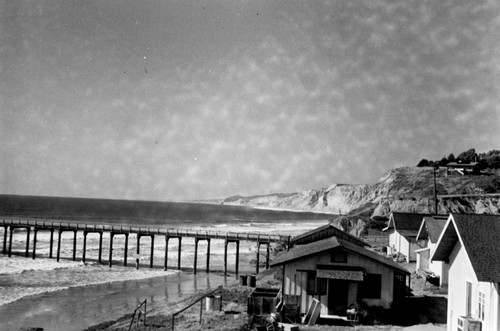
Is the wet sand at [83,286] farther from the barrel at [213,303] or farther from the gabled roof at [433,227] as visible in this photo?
the gabled roof at [433,227]

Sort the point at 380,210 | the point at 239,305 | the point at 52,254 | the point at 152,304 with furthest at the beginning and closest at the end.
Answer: the point at 380,210
the point at 52,254
the point at 152,304
the point at 239,305

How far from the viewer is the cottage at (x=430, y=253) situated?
32344 millimetres

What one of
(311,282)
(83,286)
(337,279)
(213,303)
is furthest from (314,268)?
(83,286)

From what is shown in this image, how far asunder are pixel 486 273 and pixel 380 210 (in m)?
81.1

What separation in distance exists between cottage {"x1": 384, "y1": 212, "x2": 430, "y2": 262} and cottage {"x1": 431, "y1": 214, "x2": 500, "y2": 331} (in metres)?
26.8

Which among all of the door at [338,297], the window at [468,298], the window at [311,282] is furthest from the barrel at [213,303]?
the window at [468,298]

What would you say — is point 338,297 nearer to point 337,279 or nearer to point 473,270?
point 337,279

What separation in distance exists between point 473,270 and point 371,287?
908cm

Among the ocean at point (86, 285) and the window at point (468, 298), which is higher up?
the window at point (468, 298)

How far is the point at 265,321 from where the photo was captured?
20.6 meters

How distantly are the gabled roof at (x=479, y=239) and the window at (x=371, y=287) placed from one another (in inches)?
256

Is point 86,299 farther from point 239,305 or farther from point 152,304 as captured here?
point 239,305

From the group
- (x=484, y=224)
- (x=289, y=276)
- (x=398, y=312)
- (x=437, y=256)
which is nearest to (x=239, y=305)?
(x=289, y=276)

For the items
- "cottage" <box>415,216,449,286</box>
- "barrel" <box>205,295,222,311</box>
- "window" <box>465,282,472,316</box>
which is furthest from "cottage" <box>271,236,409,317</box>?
"cottage" <box>415,216,449,286</box>
